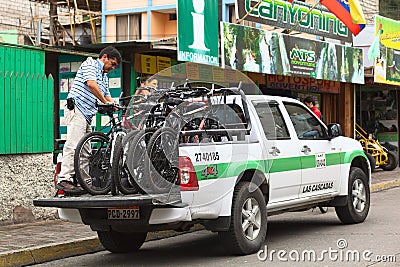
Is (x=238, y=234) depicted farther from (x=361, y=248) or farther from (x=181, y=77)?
(x=181, y=77)

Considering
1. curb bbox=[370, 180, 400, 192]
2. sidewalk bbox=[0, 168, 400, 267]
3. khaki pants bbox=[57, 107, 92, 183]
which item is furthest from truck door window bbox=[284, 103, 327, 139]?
curb bbox=[370, 180, 400, 192]

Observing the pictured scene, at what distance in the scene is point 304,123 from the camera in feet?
31.9

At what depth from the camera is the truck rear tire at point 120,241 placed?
28.3 feet

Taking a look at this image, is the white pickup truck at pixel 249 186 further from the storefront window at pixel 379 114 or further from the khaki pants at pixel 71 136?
the storefront window at pixel 379 114

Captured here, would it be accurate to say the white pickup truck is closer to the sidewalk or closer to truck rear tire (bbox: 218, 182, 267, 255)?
truck rear tire (bbox: 218, 182, 267, 255)

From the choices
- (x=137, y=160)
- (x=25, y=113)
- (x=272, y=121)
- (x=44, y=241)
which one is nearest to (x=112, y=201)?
(x=137, y=160)

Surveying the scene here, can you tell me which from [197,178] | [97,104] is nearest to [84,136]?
[97,104]

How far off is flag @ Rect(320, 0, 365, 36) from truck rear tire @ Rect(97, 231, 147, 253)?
1010 cm

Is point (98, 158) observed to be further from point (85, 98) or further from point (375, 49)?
point (375, 49)

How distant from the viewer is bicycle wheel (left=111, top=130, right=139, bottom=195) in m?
7.33

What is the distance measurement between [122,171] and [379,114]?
17.2 metres

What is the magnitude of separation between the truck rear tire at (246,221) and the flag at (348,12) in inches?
392

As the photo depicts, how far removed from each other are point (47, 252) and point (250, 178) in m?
2.66

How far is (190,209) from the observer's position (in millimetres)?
7285
